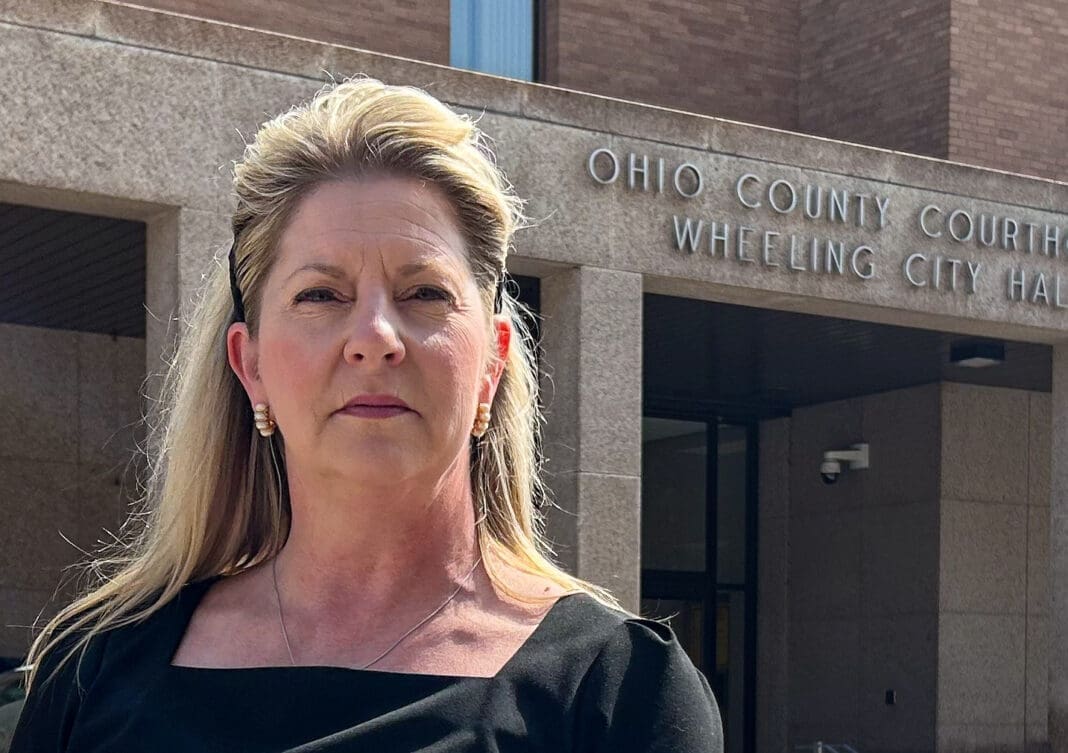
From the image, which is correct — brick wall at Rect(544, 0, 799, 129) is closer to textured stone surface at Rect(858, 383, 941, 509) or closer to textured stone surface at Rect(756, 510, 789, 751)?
textured stone surface at Rect(858, 383, 941, 509)

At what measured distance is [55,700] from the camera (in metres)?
2.01

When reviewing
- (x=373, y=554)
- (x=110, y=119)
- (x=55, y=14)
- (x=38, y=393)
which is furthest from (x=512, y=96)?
(x=373, y=554)

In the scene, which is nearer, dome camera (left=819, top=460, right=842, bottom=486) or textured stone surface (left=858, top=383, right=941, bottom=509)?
textured stone surface (left=858, top=383, right=941, bottom=509)

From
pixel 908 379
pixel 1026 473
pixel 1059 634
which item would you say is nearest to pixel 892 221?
pixel 1059 634

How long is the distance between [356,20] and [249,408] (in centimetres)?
1055

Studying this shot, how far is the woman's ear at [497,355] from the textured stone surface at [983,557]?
547 inches

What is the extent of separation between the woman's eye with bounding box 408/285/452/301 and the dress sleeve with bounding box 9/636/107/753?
0.55 m

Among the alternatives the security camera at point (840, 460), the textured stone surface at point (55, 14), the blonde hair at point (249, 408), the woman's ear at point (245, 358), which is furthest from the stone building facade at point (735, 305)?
the woman's ear at point (245, 358)

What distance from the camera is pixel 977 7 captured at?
1420 centimetres

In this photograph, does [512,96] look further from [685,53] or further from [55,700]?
[55,700]

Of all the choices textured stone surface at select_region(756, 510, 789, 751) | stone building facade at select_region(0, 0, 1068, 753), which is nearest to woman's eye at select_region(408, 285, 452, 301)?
stone building facade at select_region(0, 0, 1068, 753)

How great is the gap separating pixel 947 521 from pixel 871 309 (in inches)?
176

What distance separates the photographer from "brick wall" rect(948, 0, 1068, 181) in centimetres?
1405

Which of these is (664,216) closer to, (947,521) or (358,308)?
(947,521)
